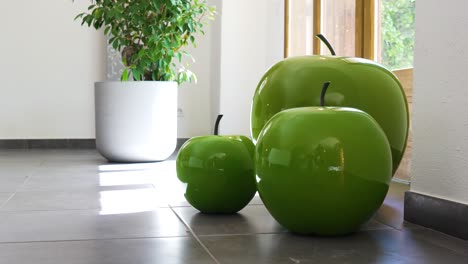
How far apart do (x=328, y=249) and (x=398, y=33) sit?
1.56 meters

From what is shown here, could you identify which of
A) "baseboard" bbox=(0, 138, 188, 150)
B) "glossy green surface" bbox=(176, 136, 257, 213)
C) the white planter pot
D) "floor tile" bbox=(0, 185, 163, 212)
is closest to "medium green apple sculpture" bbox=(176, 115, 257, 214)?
"glossy green surface" bbox=(176, 136, 257, 213)

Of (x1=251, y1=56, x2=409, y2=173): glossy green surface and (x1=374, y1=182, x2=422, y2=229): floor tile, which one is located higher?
(x1=251, y1=56, x2=409, y2=173): glossy green surface

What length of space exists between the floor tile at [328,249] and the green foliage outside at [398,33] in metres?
1.28

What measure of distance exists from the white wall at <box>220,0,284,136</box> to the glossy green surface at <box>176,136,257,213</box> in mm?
2762

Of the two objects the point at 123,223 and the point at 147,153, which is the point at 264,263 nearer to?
the point at 123,223

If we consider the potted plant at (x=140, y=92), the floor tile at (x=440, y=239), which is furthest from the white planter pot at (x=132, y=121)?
the floor tile at (x=440, y=239)

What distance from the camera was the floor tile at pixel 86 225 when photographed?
1490 mm

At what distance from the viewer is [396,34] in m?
2.67

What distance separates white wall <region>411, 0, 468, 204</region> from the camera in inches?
59.0

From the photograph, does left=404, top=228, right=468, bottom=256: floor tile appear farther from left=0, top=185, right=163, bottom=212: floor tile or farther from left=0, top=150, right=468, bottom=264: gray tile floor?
left=0, top=185, right=163, bottom=212: floor tile

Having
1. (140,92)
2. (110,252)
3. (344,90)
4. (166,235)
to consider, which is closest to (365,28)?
(344,90)

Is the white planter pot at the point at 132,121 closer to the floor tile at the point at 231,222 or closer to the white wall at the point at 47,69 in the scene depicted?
the white wall at the point at 47,69

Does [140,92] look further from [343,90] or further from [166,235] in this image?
[166,235]

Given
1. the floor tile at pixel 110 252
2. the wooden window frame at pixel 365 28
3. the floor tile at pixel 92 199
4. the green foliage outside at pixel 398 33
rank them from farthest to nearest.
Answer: the wooden window frame at pixel 365 28 → the green foliage outside at pixel 398 33 → the floor tile at pixel 92 199 → the floor tile at pixel 110 252
